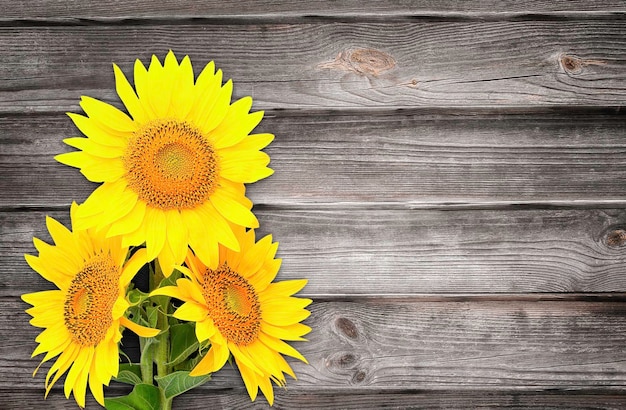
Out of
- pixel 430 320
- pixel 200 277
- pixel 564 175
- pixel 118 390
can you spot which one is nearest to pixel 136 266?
pixel 200 277

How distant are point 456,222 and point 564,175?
0.14m

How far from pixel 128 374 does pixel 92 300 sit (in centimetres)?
10

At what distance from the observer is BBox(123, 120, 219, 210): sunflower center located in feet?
1.99

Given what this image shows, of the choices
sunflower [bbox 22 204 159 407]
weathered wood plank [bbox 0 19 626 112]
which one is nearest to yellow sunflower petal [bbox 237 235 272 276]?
sunflower [bbox 22 204 159 407]

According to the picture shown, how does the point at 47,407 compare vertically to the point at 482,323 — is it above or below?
below

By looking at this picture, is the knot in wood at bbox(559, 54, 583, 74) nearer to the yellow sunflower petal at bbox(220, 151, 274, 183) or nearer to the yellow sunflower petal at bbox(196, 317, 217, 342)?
the yellow sunflower petal at bbox(220, 151, 274, 183)

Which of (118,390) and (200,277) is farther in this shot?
(118,390)

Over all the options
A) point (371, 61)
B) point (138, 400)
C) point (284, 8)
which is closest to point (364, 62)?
point (371, 61)

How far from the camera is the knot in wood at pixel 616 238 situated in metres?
0.83

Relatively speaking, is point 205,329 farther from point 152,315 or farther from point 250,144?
point 250,144

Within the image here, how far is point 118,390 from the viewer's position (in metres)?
0.82

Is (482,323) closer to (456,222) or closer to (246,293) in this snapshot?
(456,222)

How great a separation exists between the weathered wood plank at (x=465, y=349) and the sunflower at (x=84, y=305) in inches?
9.1

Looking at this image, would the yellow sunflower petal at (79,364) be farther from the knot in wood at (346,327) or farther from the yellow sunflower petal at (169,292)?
the knot in wood at (346,327)
